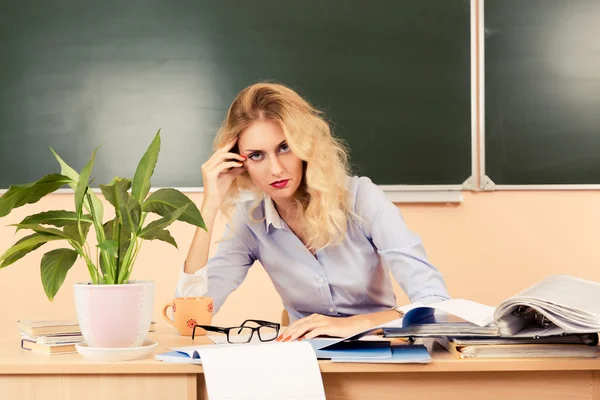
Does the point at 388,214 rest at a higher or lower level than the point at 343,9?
lower

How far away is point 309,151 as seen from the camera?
180cm

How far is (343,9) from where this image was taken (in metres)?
2.88

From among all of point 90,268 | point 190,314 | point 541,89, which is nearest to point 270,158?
point 190,314

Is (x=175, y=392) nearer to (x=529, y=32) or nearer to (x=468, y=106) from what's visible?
(x=468, y=106)

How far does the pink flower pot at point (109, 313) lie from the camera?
43.8 inches

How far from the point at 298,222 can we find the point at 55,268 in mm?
862

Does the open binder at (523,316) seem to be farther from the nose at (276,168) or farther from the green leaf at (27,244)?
the nose at (276,168)

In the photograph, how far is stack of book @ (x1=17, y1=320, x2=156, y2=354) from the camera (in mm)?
1187

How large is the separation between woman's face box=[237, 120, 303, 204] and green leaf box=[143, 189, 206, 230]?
0.62 m

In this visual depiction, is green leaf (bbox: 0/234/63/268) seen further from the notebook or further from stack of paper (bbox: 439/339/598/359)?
stack of paper (bbox: 439/339/598/359)

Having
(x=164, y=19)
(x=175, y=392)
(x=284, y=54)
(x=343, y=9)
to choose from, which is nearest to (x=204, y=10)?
(x=164, y=19)

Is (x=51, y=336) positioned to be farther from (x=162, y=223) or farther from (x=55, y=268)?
(x=162, y=223)

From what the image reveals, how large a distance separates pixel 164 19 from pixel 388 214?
1.54 metres

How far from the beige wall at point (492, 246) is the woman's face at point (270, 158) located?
108 centimetres
